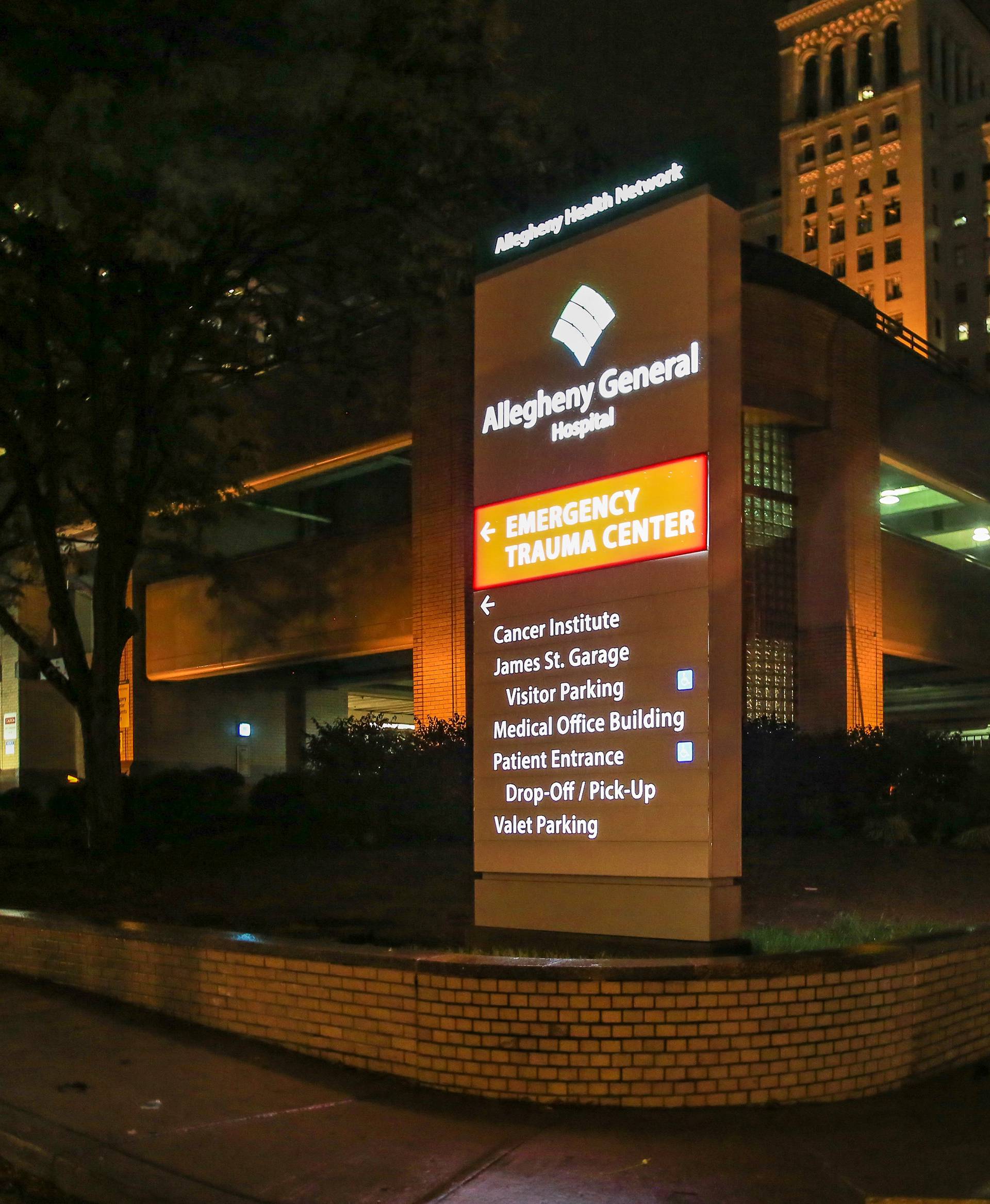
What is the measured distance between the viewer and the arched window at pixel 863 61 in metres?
106

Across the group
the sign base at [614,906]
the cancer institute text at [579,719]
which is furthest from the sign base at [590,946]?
the cancer institute text at [579,719]

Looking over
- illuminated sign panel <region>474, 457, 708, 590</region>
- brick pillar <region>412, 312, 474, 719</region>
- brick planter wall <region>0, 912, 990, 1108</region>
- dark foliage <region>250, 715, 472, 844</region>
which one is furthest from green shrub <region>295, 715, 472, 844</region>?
brick planter wall <region>0, 912, 990, 1108</region>

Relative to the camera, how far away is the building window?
10756 cm

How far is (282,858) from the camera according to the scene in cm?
1588

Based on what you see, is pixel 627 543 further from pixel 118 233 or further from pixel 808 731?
pixel 808 731

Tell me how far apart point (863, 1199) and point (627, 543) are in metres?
4.03

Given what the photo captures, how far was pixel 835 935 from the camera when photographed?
8.96 m

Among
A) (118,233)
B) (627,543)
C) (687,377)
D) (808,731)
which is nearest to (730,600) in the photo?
(627,543)

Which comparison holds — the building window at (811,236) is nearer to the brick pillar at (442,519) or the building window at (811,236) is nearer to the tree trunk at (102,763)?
the brick pillar at (442,519)

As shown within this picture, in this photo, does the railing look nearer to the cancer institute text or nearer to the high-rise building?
the cancer institute text

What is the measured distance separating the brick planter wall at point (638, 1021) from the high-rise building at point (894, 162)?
325 feet

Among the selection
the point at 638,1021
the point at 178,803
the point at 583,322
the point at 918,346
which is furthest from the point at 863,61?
the point at 638,1021

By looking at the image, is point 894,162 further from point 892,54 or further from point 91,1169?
point 91,1169

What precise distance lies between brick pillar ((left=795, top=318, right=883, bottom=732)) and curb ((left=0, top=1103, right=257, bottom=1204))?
17265 millimetres
